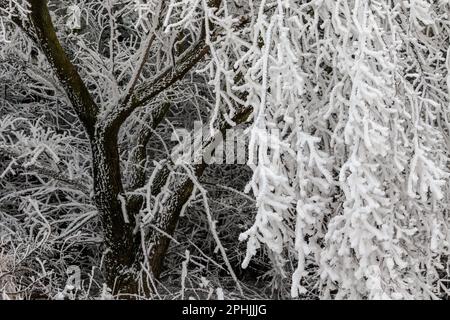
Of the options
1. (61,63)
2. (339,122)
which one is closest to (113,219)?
(61,63)

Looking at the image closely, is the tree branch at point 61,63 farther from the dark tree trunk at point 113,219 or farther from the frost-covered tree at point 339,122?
the dark tree trunk at point 113,219

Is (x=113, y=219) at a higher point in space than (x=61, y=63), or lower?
lower

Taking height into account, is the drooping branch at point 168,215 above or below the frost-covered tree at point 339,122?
below

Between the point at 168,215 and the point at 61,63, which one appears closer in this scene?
the point at 61,63

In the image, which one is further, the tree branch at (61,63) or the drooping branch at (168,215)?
the drooping branch at (168,215)

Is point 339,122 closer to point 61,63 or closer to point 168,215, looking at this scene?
point 168,215

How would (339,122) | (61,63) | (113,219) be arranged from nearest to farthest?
(339,122) < (61,63) < (113,219)

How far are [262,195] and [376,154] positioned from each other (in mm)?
677

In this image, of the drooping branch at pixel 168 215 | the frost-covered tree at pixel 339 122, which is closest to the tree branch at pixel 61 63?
the frost-covered tree at pixel 339 122

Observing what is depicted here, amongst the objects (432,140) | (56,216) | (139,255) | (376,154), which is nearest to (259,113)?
(376,154)

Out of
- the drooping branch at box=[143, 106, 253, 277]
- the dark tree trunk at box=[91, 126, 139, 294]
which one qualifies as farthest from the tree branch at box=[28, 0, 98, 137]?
the drooping branch at box=[143, 106, 253, 277]

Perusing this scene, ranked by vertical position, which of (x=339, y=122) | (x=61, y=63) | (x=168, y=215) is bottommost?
(x=168, y=215)

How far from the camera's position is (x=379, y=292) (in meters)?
3.58

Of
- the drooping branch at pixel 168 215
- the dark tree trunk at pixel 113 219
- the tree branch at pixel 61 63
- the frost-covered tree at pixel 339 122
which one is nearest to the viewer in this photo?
the frost-covered tree at pixel 339 122
